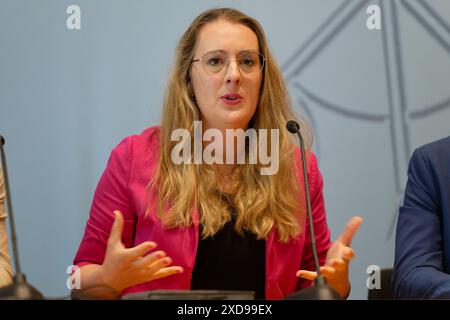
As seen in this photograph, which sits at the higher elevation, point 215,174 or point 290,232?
point 215,174

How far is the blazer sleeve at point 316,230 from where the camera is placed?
169cm

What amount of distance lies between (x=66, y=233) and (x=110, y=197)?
471 mm

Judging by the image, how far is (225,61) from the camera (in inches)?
66.8

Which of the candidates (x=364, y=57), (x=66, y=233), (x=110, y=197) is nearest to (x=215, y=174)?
(x=110, y=197)

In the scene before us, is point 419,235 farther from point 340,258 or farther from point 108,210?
point 108,210

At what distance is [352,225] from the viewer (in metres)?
1.34

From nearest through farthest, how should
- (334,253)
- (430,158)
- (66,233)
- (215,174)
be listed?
1. (334,253)
2. (430,158)
3. (215,174)
4. (66,233)

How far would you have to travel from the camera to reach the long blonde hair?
5.32 feet

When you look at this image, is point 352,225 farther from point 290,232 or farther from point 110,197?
point 110,197

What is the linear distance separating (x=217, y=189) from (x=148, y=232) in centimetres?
21

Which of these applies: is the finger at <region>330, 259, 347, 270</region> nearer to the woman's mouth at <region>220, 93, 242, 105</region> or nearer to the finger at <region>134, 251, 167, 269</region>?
the finger at <region>134, 251, 167, 269</region>

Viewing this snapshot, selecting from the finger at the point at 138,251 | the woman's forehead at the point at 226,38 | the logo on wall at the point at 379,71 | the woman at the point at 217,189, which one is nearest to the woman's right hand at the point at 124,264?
the finger at the point at 138,251

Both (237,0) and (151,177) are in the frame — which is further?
(237,0)

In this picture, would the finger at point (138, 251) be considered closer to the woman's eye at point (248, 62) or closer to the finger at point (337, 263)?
the finger at point (337, 263)
